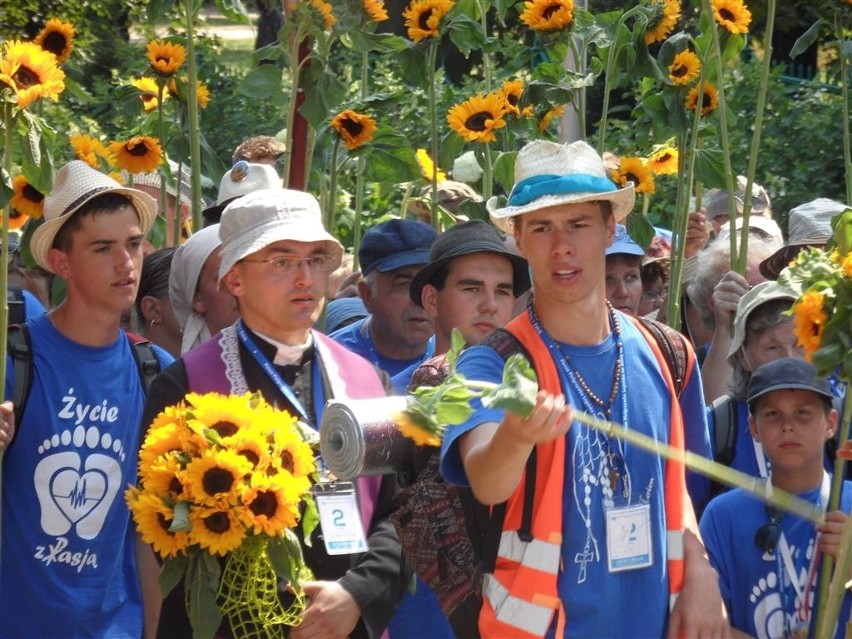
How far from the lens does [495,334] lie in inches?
131

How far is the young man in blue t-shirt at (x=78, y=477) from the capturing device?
4168 mm

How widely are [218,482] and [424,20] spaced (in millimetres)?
3111

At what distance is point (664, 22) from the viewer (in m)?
5.69

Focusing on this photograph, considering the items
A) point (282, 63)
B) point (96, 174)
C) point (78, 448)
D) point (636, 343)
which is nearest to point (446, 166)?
point (96, 174)

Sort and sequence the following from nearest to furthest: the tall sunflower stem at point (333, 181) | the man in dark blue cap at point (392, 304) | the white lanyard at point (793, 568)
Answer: the white lanyard at point (793, 568) < the man in dark blue cap at point (392, 304) < the tall sunflower stem at point (333, 181)

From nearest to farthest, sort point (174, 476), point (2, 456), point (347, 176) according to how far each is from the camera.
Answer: point (174, 476) < point (2, 456) < point (347, 176)

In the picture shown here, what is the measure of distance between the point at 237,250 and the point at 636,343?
1077mm

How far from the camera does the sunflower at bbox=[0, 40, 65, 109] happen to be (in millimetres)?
4164

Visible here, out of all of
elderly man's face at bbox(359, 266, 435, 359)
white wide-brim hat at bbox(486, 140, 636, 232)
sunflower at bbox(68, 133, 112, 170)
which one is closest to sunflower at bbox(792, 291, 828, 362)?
white wide-brim hat at bbox(486, 140, 636, 232)

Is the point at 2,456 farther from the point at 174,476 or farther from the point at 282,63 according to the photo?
the point at 282,63

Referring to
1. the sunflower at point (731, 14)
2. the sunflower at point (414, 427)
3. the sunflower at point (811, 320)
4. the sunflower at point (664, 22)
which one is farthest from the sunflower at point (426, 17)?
the sunflower at point (414, 427)

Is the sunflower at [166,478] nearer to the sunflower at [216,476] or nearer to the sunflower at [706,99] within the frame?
the sunflower at [216,476]

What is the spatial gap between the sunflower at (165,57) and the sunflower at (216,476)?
3.09 m

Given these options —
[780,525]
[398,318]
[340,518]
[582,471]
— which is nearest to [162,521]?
[340,518]
